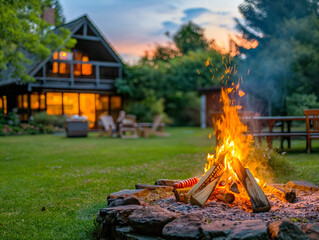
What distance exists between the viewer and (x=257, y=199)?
305cm

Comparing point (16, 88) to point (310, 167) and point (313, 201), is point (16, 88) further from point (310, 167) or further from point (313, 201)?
point (313, 201)

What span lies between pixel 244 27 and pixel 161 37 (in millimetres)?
23750

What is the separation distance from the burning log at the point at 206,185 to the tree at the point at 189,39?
38.2m

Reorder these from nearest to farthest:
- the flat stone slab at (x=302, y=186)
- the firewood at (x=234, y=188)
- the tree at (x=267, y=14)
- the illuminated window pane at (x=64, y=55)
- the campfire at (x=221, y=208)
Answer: the campfire at (x=221, y=208) < the firewood at (x=234, y=188) < the flat stone slab at (x=302, y=186) < the tree at (x=267, y=14) < the illuminated window pane at (x=64, y=55)

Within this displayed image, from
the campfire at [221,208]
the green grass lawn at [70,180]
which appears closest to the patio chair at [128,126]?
the green grass lawn at [70,180]

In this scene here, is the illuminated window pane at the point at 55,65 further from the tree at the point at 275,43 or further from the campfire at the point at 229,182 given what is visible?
the campfire at the point at 229,182

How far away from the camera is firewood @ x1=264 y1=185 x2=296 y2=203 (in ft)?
10.9

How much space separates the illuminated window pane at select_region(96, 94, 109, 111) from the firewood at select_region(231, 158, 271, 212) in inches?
753

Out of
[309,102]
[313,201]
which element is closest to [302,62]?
[309,102]

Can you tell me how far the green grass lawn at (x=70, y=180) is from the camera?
3.56 metres

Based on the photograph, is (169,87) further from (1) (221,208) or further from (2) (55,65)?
(1) (221,208)

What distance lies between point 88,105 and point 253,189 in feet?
64.8

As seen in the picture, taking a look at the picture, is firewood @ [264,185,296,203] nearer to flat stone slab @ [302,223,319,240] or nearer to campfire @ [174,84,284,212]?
campfire @ [174,84,284,212]

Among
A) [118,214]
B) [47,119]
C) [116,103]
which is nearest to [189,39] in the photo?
[116,103]
